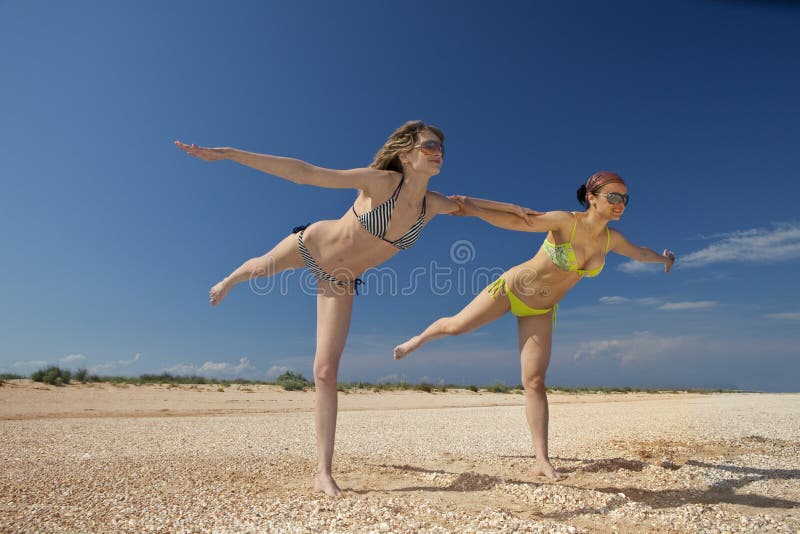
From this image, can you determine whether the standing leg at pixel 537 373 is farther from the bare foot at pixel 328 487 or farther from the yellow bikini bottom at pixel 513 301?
the bare foot at pixel 328 487

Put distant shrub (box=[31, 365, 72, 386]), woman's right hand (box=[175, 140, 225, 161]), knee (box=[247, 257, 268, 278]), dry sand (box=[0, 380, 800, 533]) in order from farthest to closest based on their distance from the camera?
1. distant shrub (box=[31, 365, 72, 386])
2. knee (box=[247, 257, 268, 278])
3. woman's right hand (box=[175, 140, 225, 161])
4. dry sand (box=[0, 380, 800, 533])

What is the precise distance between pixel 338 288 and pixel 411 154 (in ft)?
4.91

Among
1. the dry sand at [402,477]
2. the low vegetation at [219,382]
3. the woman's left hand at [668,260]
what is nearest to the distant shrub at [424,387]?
the low vegetation at [219,382]

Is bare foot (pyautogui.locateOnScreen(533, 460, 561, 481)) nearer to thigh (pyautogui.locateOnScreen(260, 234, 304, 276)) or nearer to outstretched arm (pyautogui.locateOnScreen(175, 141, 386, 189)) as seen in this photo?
thigh (pyautogui.locateOnScreen(260, 234, 304, 276))

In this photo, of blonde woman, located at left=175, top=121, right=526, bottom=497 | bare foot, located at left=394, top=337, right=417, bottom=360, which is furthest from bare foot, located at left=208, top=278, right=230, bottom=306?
bare foot, located at left=394, top=337, right=417, bottom=360

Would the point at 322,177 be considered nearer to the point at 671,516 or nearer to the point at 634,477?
the point at 671,516

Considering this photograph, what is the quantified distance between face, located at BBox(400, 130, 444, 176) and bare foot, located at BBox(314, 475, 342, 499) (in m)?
2.99

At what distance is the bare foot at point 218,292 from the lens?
511 cm

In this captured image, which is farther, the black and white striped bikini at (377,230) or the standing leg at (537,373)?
the standing leg at (537,373)

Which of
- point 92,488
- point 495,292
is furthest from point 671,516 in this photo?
point 92,488

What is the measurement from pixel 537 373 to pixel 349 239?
107 inches

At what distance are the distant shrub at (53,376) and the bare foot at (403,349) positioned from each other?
1992cm

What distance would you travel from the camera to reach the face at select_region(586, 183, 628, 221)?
18.4 ft

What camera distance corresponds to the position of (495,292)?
232 inches
